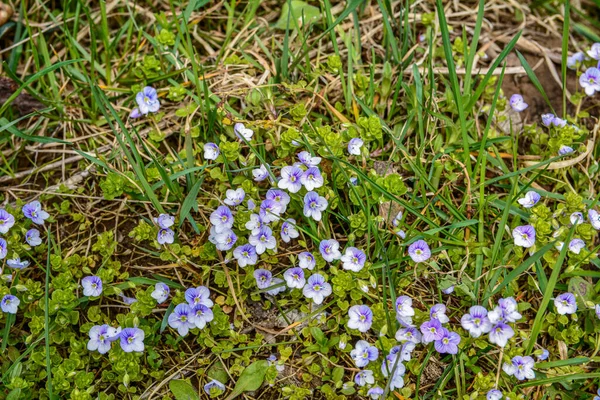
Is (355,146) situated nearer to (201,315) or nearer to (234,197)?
(234,197)

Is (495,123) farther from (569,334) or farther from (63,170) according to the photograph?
(63,170)

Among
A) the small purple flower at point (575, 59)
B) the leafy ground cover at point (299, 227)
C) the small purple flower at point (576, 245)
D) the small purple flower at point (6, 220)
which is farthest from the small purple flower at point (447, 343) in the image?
the small purple flower at point (6, 220)

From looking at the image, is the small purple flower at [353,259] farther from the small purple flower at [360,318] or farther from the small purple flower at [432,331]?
the small purple flower at [432,331]

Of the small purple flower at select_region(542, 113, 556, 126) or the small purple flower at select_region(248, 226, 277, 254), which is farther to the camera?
the small purple flower at select_region(542, 113, 556, 126)

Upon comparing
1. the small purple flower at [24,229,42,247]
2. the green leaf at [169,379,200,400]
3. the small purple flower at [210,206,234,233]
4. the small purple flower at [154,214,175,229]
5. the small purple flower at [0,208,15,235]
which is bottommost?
the green leaf at [169,379,200,400]

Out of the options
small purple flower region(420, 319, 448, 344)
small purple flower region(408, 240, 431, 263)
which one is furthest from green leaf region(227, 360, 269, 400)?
small purple flower region(408, 240, 431, 263)

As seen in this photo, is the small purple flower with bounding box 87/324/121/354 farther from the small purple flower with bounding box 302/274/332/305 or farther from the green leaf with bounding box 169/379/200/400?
the small purple flower with bounding box 302/274/332/305

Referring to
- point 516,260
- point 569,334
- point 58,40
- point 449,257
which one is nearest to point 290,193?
point 449,257
